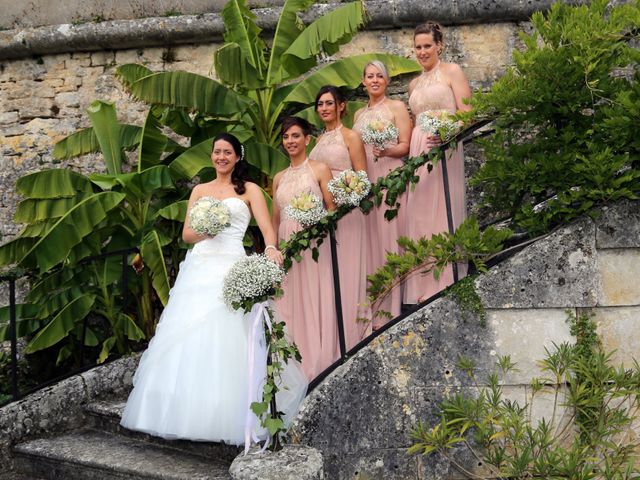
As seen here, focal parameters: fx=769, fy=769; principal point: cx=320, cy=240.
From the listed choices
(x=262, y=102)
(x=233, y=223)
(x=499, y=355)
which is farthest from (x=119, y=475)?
(x=262, y=102)

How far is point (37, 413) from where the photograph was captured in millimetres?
5816

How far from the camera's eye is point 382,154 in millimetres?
5691

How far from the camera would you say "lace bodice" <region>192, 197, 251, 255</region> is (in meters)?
5.40

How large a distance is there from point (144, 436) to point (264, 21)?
15.1ft

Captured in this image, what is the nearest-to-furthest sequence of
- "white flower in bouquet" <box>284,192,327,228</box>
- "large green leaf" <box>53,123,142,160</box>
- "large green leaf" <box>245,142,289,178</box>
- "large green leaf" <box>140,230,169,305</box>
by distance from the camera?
"white flower in bouquet" <box>284,192,327,228</box>, "large green leaf" <box>140,230,169,305</box>, "large green leaf" <box>245,142,289,178</box>, "large green leaf" <box>53,123,142,160</box>

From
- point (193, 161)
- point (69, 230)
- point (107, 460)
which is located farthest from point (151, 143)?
point (107, 460)

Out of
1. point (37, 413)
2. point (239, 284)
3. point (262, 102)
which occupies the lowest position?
point (37, 413)

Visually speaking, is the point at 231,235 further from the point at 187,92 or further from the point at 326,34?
the point at 326,34

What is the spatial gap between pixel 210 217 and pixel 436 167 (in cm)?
159

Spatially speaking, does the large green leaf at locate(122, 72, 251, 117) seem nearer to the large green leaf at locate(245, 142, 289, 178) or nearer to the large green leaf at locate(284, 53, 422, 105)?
the large green leaf at locate(245, 142, 289, 178)

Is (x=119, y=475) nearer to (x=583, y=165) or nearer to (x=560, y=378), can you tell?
(x=560, y=378)

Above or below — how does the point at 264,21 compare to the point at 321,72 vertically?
above

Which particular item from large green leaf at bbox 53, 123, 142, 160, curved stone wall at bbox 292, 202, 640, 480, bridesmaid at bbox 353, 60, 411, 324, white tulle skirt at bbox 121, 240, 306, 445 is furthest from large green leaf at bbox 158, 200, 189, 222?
curved stone wall at bbox 292, 202, 640, 480

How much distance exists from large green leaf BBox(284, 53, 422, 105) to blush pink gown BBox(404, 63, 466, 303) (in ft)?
6.34
